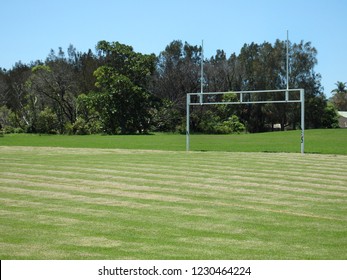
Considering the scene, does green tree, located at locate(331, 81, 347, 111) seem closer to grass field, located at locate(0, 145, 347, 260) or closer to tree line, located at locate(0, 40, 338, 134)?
tree line, located at locate(0, 40, 338, 134)

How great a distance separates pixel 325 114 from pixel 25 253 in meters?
67.9

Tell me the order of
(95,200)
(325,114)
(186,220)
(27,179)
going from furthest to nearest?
(325,114)
(27,179)
(95,200)
(186,220)

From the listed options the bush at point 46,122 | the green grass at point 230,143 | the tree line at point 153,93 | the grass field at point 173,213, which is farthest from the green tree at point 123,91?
the grass field at point 173,213

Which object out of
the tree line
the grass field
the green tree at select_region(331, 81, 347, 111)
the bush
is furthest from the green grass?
the green tree at select_region(331, 81, 347, 111)

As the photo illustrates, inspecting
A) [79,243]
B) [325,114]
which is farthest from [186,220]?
[325,114]

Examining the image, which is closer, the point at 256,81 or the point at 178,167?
the point at 178,167

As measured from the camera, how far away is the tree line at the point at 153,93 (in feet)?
211

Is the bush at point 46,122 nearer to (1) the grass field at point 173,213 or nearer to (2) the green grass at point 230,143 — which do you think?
(2) the green grass at point 230,143

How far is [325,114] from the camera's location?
7162 cm

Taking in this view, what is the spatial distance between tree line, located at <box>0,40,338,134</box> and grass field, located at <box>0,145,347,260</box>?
148ft

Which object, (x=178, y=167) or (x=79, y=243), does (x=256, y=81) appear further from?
(x=79, y=243)

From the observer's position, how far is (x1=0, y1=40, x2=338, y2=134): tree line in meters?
64.4

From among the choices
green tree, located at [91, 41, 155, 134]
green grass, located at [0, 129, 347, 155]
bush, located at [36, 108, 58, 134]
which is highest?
green tree, located at [91, 41, 155, 134]

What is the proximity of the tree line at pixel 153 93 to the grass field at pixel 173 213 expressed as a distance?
4504cm
